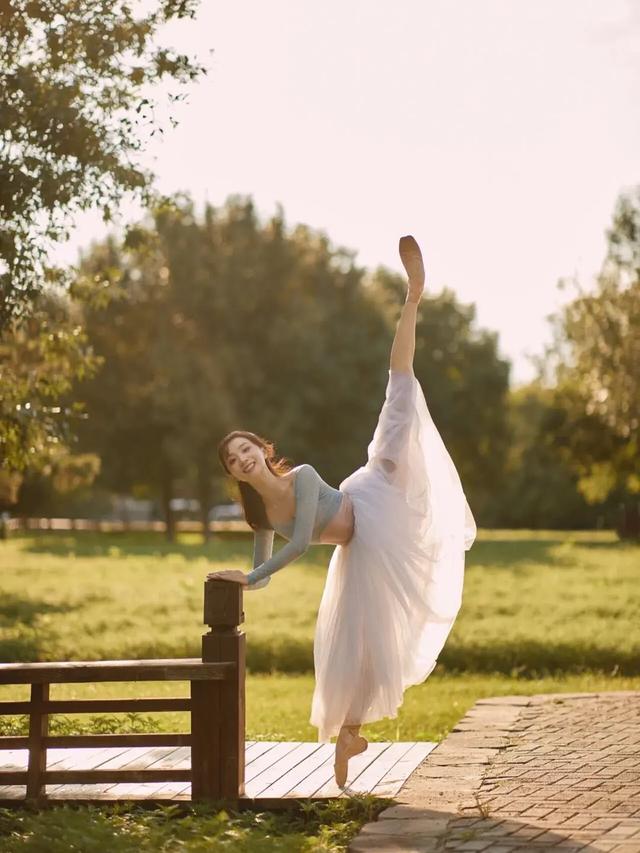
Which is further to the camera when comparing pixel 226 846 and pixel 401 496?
pixel 401 496

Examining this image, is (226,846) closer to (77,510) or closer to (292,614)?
(292,614)

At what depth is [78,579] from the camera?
29.3 meters

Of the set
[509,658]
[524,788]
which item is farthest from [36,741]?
[509,658]

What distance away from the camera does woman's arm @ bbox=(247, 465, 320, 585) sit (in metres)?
7.45

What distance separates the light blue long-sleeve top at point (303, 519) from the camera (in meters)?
7.45

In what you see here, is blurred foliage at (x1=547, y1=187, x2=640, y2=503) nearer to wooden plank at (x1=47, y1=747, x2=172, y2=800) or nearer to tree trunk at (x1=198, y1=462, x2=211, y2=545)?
tree trunk at (x1=198, y1=462, x2=211, y2=545)

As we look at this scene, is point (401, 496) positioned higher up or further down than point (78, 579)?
higher up

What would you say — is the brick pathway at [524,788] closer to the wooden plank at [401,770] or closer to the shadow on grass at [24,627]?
the wooden plank at [401,770]

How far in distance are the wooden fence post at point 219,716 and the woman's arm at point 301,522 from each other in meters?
0.23

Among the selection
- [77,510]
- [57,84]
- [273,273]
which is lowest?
[77,510]

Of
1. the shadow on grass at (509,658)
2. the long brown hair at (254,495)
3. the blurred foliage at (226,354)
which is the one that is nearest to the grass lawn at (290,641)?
the shadow on grass at (509,658)

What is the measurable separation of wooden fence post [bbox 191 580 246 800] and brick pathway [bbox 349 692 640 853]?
0.98 m

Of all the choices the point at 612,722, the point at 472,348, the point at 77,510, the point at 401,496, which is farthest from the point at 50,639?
the point at 77,510

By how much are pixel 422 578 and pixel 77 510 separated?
7917cm
